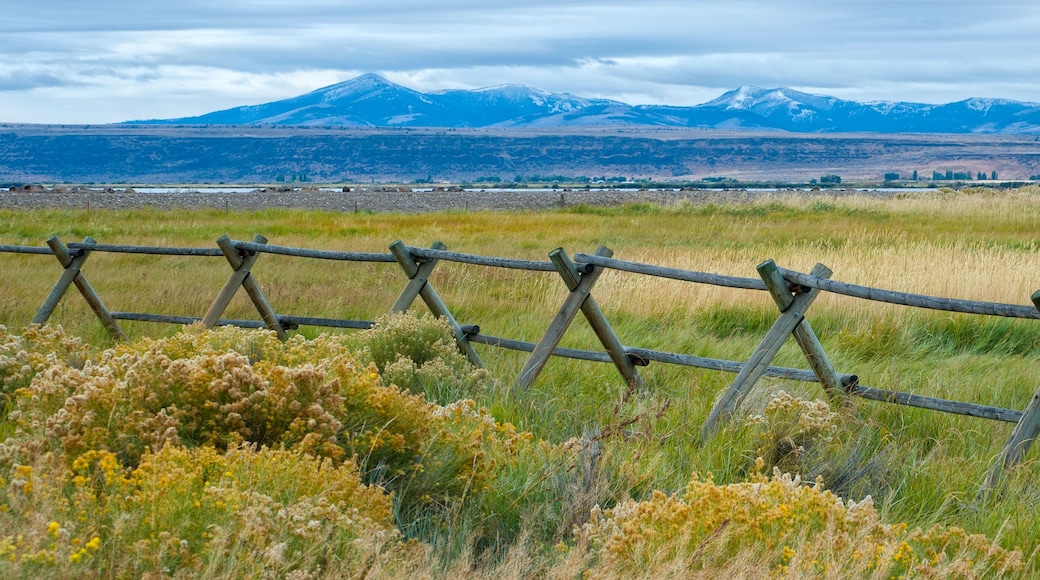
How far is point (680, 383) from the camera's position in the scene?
23.2 feet

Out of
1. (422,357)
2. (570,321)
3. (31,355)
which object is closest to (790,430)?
(570,321)

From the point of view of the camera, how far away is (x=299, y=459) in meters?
3.74

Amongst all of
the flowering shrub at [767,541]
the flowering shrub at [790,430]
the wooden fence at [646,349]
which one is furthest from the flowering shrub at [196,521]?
the wooden fence at [646,349]

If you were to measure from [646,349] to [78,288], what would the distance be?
5534 mm

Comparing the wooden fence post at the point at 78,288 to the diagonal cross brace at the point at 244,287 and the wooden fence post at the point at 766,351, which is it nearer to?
the diagonal cross brace at the point at 244,287

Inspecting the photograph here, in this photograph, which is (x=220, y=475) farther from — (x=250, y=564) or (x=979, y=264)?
(x=979, y=264)

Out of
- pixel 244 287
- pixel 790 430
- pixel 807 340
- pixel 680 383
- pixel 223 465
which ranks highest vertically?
pixel 223 465

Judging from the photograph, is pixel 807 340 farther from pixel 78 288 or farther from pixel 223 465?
pixel 78 288

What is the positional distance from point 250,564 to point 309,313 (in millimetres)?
7811

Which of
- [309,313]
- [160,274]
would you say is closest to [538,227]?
[160,274]

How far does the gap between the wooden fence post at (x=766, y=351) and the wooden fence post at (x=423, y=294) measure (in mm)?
2286

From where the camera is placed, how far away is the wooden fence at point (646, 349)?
17.7 ft

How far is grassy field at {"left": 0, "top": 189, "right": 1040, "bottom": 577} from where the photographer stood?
406 cm

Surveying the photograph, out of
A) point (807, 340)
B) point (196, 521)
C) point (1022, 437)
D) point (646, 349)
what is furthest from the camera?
point (646, 349)
